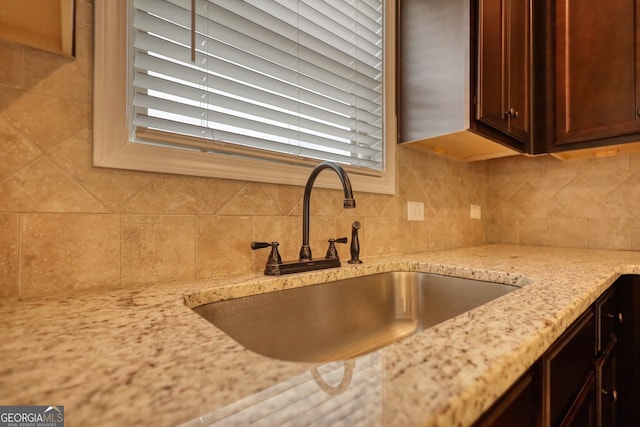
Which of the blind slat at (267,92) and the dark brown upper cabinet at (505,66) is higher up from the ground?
the dark brown upper cabinet at (505,66)

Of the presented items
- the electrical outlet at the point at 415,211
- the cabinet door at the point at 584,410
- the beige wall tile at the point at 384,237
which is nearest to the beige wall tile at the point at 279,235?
the beige wall tile at the point at 384,237

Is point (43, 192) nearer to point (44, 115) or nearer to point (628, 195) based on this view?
point (44, 115)

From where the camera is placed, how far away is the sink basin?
767mm

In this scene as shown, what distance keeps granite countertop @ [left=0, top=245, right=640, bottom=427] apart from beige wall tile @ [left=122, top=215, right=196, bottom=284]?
0.18m

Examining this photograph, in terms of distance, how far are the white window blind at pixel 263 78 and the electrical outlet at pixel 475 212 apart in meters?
0.95

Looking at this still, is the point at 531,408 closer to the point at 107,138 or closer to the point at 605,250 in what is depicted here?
the point at 107,138

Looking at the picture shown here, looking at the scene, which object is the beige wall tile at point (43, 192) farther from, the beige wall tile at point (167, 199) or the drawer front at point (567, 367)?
the drawer front at point (567, 367)

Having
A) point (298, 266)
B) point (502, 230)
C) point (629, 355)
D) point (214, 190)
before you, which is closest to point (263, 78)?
point (214, 190)

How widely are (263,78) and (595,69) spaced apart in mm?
1518

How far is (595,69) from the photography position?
1407mm

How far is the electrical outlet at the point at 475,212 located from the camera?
1962 millimetres

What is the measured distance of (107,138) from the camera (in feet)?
2.36

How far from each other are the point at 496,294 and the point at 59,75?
1253 mm

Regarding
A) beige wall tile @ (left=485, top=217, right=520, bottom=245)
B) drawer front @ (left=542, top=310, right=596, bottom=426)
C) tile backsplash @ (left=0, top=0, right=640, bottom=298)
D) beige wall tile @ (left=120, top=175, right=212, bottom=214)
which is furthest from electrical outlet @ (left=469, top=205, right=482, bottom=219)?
beige wall tile @ (left=120, top=175, right=212, bottom=214)
